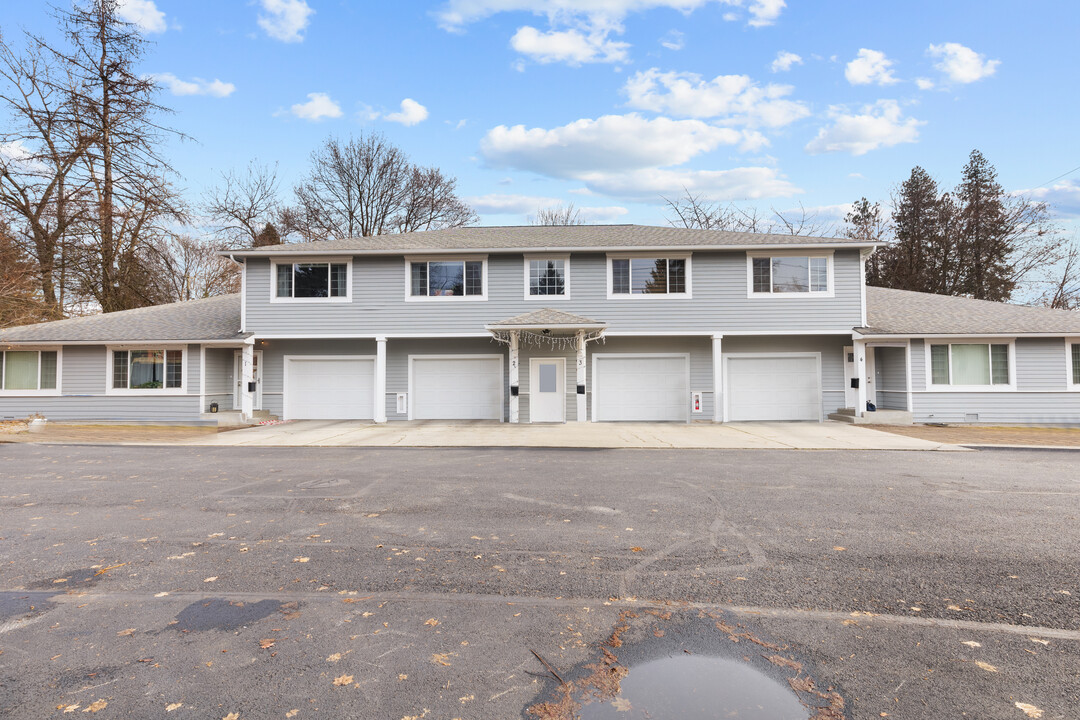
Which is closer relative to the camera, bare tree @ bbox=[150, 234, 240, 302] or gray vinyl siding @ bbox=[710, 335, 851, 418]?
gray vinyl siding @ bbox=[710, 335, 851, 418]

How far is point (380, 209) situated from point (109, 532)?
3217 centimetres

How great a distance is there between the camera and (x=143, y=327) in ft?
58.4

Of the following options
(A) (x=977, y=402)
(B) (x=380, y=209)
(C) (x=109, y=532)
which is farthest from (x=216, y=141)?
(A) (x=977, y=402)

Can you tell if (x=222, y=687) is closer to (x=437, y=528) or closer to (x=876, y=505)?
(x=437, y=528)

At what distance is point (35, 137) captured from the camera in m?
21.7

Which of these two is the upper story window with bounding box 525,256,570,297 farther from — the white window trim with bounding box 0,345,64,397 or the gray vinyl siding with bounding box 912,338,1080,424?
the white window trim with bounding box 0,345,64,397

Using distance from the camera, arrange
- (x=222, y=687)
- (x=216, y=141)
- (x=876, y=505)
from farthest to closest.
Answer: (x=216, y=141)
(x=876, y=505)
(x=222, y=687)

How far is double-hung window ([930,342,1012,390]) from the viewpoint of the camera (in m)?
16.7

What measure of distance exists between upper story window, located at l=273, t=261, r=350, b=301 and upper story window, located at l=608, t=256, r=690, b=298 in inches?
349

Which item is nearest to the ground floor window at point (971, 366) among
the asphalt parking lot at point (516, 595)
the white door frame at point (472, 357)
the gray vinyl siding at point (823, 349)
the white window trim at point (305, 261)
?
the gray vinyl siding at point (823, 349)

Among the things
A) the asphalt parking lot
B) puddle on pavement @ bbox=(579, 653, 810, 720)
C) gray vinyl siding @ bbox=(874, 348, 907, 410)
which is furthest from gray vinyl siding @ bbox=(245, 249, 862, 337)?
puddle on pavement @ bbox=(579, 653, 810, 720)

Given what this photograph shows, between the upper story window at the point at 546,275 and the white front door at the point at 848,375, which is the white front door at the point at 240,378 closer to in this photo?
the upper story window at the point at 546,275

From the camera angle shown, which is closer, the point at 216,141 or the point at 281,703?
the point at 281,703

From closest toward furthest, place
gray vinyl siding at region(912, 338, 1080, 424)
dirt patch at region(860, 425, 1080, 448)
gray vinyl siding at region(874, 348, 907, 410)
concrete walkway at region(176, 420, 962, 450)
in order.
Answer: concrete walkway at region(176, 420, 962, 450) → dirt patch at region(860, 425, 1080, 448) → gray vinyl siding at region(912, 338, 1080, 424) → gray vinyl siding at region(874, 348, 907, 410)
